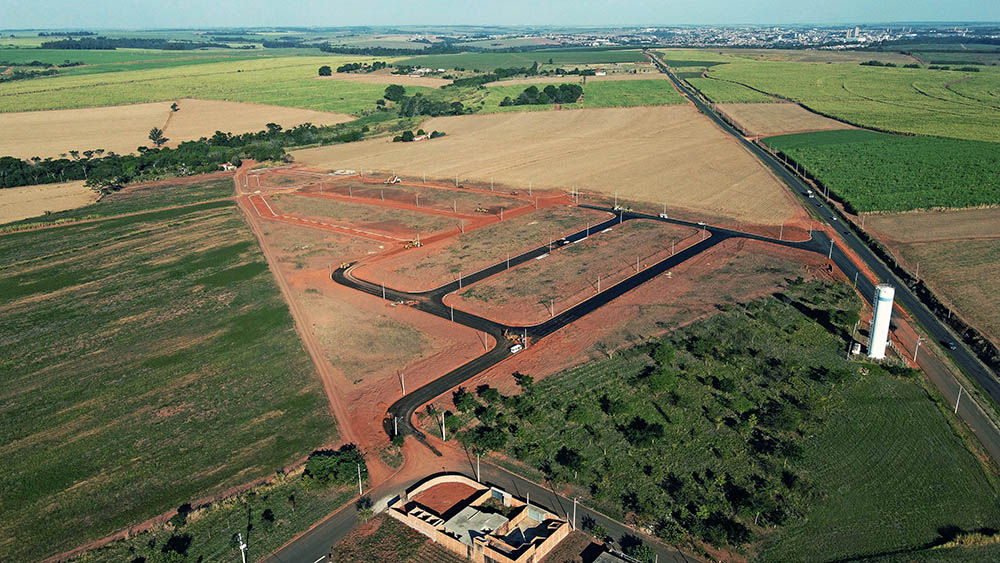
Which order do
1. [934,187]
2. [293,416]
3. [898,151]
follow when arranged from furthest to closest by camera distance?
[898,151] → [934,187] → [293,416]

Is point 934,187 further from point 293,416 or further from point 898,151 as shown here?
point 293,416

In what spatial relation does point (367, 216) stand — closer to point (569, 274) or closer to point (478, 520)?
point (569, 274)

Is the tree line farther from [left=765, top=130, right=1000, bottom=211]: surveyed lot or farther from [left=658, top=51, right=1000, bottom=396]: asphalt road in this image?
[left=765, top=130, right=1000, bottom=211]: surveyed lot

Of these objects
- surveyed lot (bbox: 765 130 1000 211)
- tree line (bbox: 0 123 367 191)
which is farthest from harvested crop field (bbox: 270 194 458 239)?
surveyed lot (bbox: 765 130 1000 211)

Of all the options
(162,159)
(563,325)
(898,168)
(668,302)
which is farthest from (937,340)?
(162,159)

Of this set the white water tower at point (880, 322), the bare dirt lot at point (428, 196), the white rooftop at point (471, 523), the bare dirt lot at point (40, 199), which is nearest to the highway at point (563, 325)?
the white rooftop at point (471, 523)

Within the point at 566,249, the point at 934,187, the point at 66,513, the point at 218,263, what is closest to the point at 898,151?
the point at 934,187

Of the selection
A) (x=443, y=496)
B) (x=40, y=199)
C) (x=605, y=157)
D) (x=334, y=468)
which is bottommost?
(x=443, y=496)
